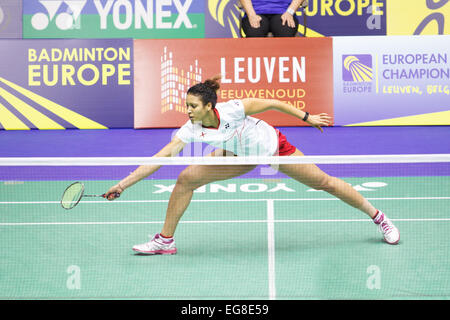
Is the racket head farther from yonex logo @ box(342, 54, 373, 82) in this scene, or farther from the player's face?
yonex logo @ box(342, 54, 373, 82)

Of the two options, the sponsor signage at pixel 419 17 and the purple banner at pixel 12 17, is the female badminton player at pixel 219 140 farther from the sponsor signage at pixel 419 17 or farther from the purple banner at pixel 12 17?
the purple banner at pixel 12 17

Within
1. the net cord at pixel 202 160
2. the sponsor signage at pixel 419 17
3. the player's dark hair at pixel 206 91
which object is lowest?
the net cord at pixel 202 160

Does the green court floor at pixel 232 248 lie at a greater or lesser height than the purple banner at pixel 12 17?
lesser

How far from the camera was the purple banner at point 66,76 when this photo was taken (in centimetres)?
966

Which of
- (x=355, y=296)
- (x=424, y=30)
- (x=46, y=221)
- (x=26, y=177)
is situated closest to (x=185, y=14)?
(x=424, y=30)

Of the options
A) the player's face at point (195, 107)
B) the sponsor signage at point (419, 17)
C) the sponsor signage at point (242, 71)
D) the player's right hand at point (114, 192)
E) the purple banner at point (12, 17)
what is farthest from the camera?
the purple banner at point (12, 17)

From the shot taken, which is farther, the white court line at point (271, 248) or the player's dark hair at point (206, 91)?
the player's dark hair at point (206, 91)

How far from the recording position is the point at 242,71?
9.36m

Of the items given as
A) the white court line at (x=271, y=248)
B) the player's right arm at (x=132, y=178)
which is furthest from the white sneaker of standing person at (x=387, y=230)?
the player's right arm at (x=132, y=178)

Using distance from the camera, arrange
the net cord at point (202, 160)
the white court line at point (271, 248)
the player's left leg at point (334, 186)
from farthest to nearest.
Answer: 1. the player's left leg at point (334, 186)
2. the white court line at point (271, 248)
3. the net cord at point (202, 160)

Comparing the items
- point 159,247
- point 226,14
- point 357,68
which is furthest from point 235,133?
point 226,14

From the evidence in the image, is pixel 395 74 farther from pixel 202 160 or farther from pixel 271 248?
pixel 202 160

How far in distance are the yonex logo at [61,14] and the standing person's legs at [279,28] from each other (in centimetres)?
467
